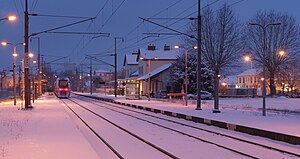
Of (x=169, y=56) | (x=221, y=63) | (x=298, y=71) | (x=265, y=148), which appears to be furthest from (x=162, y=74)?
(x=265, y=148)

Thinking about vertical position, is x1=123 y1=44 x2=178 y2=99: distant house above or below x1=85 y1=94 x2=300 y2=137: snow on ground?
above

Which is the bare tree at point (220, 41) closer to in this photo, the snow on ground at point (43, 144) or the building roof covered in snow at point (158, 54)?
the building roof covered in snow at point (158, 54)

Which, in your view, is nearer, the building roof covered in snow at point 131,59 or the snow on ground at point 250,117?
the snow on ground at point 250,117

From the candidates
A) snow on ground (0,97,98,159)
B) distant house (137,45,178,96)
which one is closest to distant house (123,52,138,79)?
distant house (137,45,178,96)

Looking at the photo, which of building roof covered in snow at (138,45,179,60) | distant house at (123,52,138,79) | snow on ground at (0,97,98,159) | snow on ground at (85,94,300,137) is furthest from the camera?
distant house at (123,52,138,79)

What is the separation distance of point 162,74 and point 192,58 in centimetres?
1321

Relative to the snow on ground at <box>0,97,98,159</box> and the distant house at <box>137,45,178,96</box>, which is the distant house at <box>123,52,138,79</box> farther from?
the snow on ground at <box>0,97,98,159</box>

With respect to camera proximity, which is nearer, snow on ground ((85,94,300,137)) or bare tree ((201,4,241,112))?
snow on ground ((85,94,300,137))

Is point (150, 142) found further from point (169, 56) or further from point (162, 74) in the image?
point (169, 56)

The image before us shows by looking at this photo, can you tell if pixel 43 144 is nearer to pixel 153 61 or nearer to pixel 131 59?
pixel 153 61

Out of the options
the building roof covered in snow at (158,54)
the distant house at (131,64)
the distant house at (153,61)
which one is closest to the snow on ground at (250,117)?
the distant house at (153,61)

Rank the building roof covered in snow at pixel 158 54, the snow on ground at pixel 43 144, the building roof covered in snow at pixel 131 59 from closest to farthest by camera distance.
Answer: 1. the snow on ground at pixel 43 144
2. the building roof covered in snow at pixel 158 54
3. the building roof covered in snow at pixel 131 59

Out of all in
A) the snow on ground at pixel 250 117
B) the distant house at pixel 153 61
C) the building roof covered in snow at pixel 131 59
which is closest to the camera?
the snow on ground at pixel 250 117

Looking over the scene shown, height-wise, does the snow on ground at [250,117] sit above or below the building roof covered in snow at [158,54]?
below
